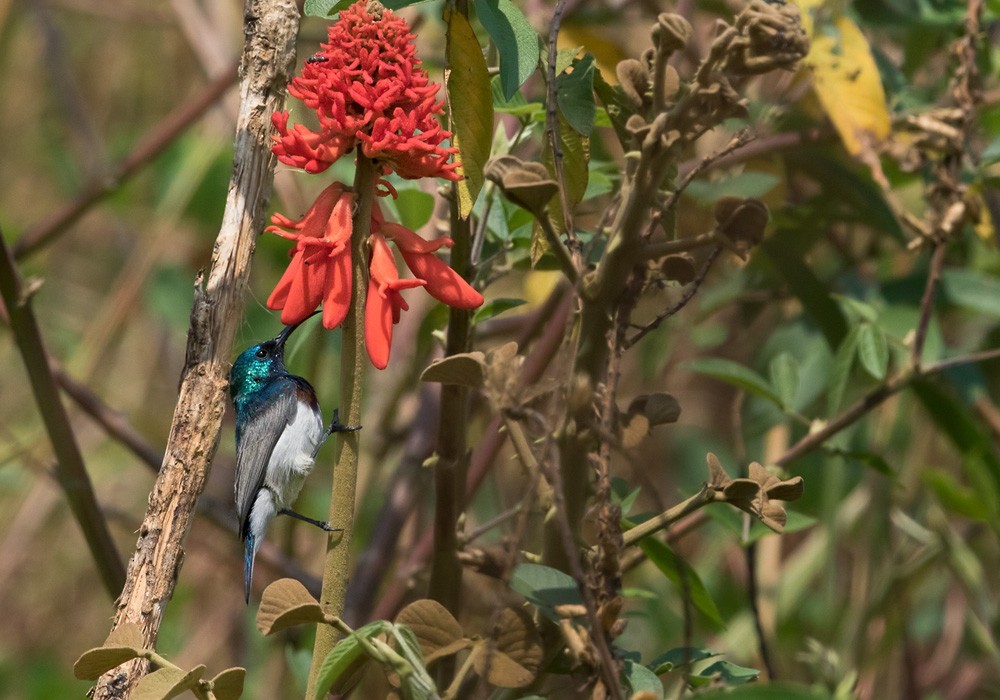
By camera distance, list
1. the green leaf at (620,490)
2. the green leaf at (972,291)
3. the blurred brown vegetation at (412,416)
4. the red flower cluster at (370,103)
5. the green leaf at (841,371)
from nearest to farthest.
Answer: the red flower cluster at (370,103) → the green leaf at (620,490) → the green leaf at (841,371) → the green leaf at (972,291) → the blurred brown vegetation at (412,416)

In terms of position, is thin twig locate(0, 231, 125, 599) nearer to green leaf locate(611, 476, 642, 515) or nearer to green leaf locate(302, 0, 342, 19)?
green leaf locate(302, 0, 342, 19)

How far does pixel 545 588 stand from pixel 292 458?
3.73ft

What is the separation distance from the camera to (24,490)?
3.78m

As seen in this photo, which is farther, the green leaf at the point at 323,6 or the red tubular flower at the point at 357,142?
the green leaf at the point at 323,6

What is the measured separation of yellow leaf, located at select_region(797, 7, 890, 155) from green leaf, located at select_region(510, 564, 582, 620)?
1.18 metres

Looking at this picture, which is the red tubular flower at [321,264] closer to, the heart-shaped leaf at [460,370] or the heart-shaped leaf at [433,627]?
the heart-shaped leaf at [460,370]

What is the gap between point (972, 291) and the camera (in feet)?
7.67

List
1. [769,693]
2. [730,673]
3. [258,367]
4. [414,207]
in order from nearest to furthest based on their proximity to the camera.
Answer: [769,693] → [730,673] → [414,207] → [258,367]

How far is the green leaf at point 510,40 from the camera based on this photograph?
132cm

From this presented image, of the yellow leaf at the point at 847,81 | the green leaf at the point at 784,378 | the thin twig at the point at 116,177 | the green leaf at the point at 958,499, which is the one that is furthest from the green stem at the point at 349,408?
the thin twig at the point at 116,177

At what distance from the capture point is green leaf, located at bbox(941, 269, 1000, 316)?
7.54 feet

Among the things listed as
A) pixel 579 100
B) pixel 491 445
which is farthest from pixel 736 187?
pixel 579 100

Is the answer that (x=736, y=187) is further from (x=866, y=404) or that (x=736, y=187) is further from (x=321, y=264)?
(x=321, y=264)

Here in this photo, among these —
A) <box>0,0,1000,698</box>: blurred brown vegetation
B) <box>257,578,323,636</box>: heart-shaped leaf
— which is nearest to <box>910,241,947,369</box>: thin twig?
<box>0,0,1000,698</box>: blurred brown vegetation
